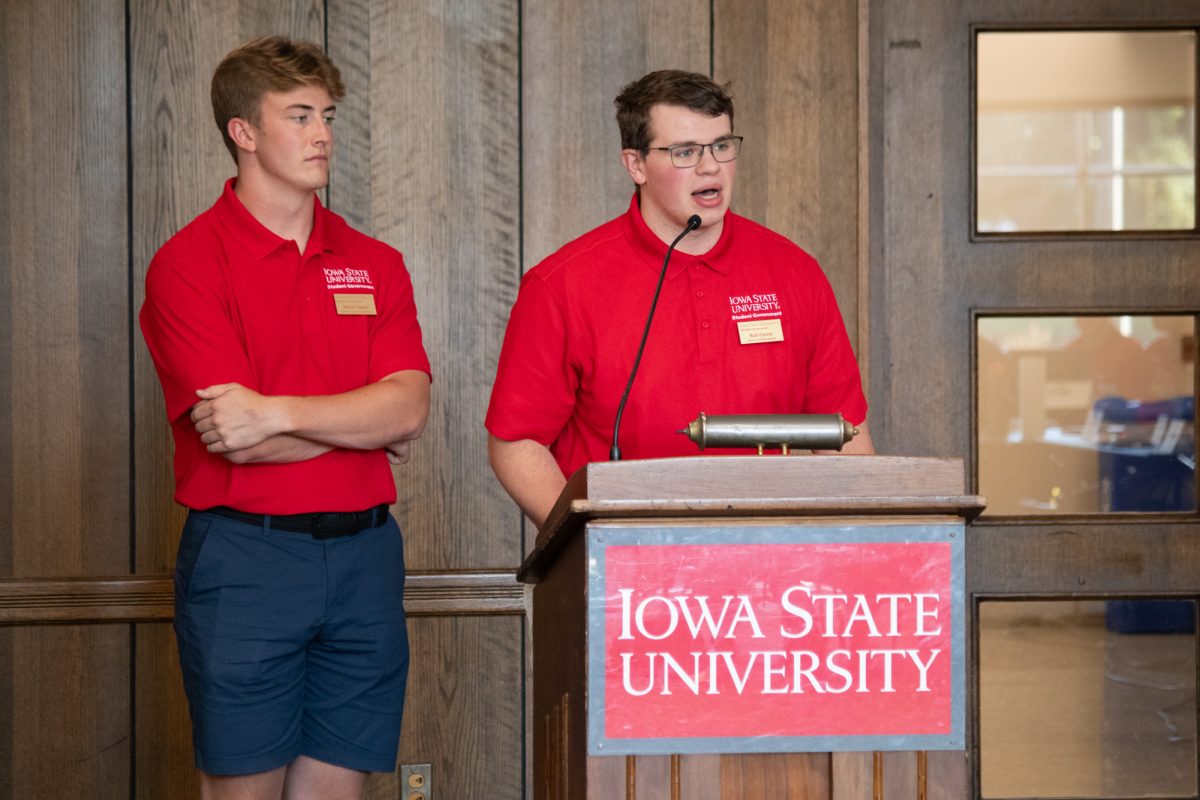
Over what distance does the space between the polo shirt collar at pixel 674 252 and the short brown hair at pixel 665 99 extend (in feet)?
0.41

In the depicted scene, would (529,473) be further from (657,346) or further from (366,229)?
(366,229)

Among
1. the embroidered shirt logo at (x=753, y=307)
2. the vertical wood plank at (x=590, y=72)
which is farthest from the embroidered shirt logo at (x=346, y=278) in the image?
the vertical wood plank at (x=590, y=72)

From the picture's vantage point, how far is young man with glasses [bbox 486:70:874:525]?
2115 mm

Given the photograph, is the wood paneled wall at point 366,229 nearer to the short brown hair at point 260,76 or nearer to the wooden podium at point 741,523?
the short brown hair at point 260,76

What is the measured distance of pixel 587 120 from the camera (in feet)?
10.4

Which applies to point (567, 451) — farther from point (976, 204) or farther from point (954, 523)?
point (976, 204)

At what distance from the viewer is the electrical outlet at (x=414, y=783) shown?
312 centimetres

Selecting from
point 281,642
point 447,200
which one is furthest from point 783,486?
point 447,200

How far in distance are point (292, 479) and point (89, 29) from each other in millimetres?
1409

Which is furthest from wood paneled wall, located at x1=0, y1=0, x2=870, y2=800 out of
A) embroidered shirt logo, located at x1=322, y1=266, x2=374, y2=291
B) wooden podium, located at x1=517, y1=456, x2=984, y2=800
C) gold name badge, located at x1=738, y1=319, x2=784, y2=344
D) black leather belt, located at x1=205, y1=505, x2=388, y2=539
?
wooden podium, located at x1=517, y1=456, x2=984, y2=800

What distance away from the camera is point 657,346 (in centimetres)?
212

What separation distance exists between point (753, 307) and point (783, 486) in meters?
0.82

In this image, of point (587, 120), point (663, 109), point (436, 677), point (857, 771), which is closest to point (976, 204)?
point (587, 120)

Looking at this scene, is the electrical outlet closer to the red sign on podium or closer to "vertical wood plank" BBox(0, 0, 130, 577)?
"vertical wood plank" BBox(0, 0, 130, 577)
